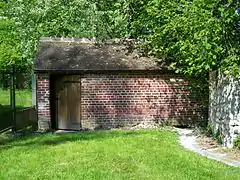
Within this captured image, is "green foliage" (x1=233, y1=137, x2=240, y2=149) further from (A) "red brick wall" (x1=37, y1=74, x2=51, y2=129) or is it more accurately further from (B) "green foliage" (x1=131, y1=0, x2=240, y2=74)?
(A) "red brick wall" (x1=37, y1=74, x2=51, y2=129)

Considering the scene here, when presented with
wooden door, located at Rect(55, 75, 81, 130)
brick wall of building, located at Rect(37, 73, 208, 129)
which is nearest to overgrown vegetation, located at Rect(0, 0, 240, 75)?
brick wall of building, located at Rect(37, 73, 208, 129)

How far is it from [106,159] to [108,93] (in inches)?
254

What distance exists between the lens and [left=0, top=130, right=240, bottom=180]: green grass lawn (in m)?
8.59

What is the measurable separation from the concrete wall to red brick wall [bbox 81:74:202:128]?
9.06 feet

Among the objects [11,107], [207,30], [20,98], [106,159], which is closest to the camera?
[106,159]

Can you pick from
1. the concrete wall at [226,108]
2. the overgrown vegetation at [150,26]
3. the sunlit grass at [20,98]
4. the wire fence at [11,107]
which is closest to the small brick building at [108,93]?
the wire fence at [11,107]

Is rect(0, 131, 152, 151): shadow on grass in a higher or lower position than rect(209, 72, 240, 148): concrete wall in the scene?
lower

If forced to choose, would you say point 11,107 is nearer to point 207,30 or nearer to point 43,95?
point 43,95

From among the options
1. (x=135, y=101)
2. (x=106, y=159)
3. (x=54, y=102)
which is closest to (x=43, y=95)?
(x=54, y=102)

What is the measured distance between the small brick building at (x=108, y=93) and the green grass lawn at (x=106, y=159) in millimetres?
2575

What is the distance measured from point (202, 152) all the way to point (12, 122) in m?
6.84

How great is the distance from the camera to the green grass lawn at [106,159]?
859cm

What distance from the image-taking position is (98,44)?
57.4 feet

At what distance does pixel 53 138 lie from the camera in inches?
539
